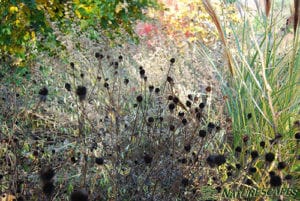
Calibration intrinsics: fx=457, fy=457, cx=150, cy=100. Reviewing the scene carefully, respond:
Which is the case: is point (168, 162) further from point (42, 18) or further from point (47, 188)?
point (42, 18)

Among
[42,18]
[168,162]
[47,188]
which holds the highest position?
[42,18]

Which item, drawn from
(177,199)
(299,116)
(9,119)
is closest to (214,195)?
(177,199)

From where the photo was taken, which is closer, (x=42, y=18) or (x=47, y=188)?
(x=47, y=188)

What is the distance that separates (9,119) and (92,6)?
55.5 inches

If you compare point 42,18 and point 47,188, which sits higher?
point 42,18

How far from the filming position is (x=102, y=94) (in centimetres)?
376

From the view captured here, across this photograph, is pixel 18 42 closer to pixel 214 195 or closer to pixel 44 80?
pixel 44 80

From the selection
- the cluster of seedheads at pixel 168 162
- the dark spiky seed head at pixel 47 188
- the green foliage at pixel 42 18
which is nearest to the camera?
the dark spiky seed head at pixel 47 188

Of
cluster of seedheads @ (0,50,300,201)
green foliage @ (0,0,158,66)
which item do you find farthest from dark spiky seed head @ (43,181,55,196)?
green foliage @ (0,0,158,66)

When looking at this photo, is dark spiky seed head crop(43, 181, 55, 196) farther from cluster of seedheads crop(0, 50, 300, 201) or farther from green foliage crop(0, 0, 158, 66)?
green foliage crop(0, 0, 158, 66)

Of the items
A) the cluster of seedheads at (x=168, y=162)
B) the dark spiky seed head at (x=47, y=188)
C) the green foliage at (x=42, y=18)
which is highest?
the green foliage at (x=42, y=18)

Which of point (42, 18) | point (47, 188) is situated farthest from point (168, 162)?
point (42, 18)

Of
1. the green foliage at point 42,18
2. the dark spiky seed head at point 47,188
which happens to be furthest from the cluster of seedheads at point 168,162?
the green foliage at point 42,18

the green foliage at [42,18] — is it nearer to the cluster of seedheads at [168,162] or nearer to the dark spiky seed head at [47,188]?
the cluster of seedheads at [168,162]
